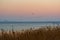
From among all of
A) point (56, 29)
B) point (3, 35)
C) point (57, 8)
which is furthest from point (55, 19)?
point (3, 35)

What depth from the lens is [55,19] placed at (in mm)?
1443

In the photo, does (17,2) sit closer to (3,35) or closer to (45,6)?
(45,6)

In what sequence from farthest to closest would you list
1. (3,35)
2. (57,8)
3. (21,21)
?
(57,8) → (21,21) → (3,35)

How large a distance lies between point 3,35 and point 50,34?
0.36 m

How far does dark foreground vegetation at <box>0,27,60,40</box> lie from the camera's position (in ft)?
3.47

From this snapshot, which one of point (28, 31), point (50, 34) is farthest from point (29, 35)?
point (50, 34)

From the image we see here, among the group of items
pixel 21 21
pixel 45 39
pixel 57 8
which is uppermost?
pixel 57 8

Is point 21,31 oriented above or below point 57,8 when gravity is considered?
below

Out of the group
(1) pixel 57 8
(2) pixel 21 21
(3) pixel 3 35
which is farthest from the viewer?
(1) pixel 57 8

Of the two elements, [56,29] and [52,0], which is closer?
[56,29]

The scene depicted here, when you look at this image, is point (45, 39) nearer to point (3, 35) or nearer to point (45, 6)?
point (3, 35)

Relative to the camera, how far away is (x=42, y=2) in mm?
1476

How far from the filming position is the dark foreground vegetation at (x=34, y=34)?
1.06m

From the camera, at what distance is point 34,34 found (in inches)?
42.8
